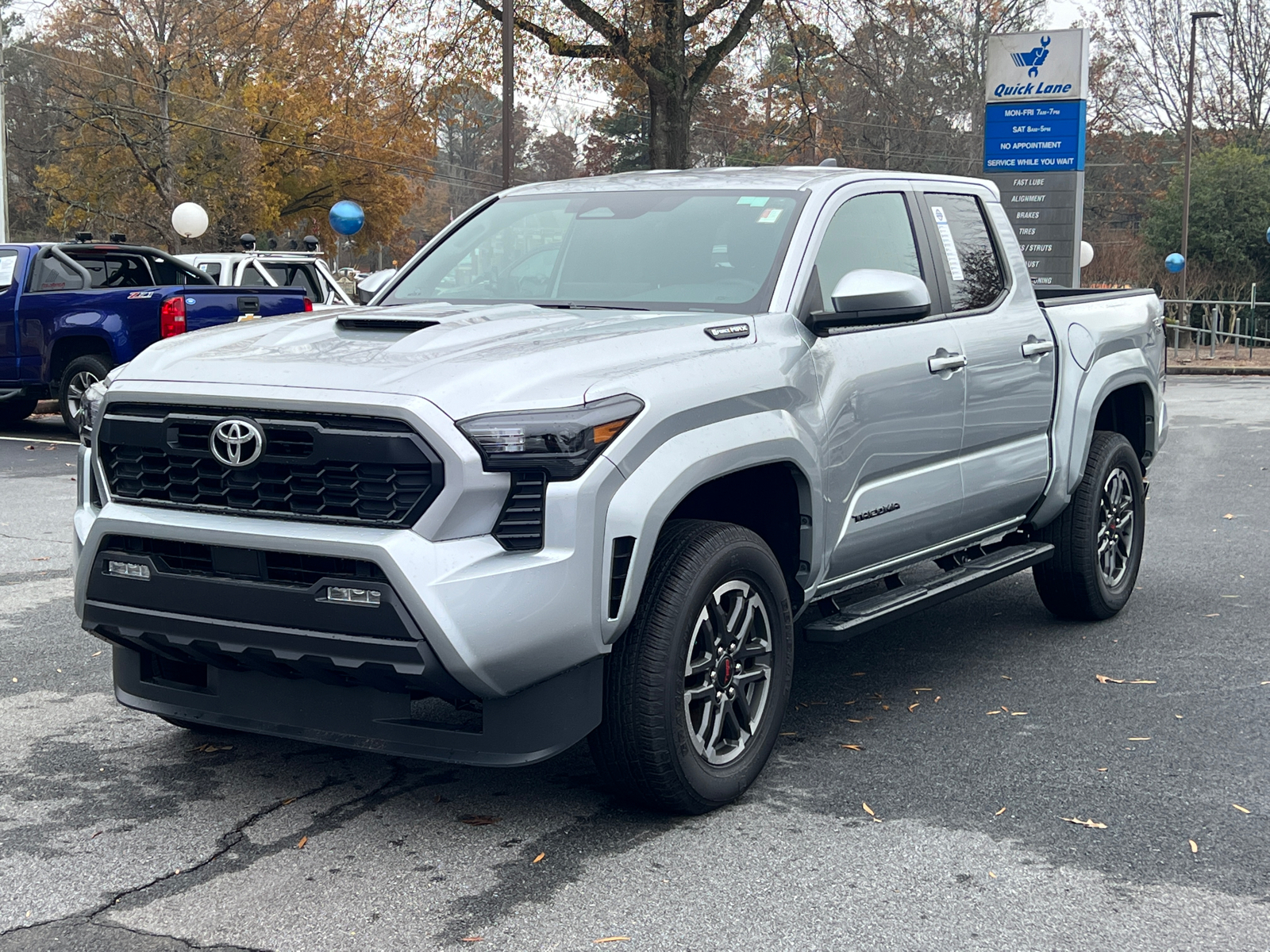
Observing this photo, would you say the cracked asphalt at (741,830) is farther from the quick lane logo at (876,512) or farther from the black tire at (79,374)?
the black tire at (79,374)

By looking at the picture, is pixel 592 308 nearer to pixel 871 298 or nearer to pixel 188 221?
pixel 871 298

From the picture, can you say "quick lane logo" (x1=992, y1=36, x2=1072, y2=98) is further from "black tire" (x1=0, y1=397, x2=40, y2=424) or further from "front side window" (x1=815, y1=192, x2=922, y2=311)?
"front side window" (x1=815, y1=192, x2=922, y2=311)

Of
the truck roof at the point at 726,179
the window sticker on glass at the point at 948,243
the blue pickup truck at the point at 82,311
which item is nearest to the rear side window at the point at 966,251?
the window sticker on glass at the point at 948,243

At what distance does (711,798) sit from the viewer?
4.30m

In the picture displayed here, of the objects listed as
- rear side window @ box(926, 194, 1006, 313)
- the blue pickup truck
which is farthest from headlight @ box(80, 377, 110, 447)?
the blue pickup truck

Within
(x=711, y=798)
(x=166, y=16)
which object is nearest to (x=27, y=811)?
(x=711, y=798)

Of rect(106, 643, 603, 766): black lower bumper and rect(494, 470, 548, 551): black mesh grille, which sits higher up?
rect(494, 470, 548, 551): black mesh grille

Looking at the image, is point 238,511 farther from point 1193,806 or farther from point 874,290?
point 1193,806

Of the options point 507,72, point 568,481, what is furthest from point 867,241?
point 507,72

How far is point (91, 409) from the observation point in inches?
172

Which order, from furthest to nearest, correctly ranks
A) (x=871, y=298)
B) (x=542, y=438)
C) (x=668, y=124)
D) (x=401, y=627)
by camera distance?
(x=668, y=124), (x=871, y=298), (x=542, y=438), (x=401, y=627)

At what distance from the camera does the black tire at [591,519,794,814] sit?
4082mm

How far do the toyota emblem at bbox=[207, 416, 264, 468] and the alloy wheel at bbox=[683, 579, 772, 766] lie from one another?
1313 millimetres

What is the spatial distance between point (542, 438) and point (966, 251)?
9.61ft
